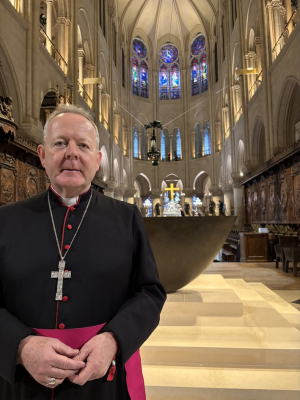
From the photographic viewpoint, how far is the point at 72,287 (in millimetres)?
1191

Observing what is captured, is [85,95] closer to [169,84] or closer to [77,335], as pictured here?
[77,335]

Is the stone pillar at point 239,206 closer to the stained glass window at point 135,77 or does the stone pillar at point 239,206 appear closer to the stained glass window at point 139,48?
the stained glass window at point 135,77

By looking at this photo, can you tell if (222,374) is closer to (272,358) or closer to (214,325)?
(272,358)

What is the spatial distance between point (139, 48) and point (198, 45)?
5.65 meters

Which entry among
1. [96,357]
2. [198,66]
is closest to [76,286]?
[96,357]

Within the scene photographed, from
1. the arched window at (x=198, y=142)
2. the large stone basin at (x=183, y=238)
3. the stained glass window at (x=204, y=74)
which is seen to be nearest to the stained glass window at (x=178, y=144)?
the arched window at (x=198, y=142)

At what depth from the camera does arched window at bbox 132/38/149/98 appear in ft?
98.7

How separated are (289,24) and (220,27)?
1392 cm

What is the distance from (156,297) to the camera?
1.25 m

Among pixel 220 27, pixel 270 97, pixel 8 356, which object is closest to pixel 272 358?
pixel 8 356

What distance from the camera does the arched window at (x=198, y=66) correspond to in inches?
1177

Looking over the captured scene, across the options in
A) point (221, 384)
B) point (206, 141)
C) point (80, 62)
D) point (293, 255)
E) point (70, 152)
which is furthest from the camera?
point (206, 141)

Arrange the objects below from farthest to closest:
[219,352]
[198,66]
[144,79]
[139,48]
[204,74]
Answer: [144,79]
[139,48]
[198,66]
[204,74]
[219,352]

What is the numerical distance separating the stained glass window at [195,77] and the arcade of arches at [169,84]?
0.40 feet
